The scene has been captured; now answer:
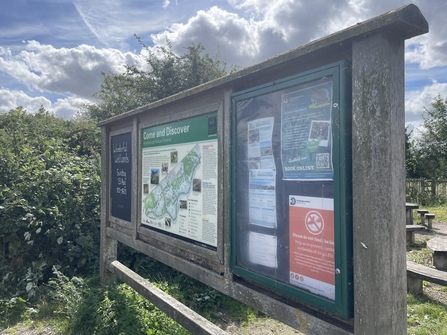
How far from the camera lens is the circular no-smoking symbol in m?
1.70

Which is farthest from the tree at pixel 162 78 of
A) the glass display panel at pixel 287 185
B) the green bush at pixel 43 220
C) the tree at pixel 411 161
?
the tree at pixel 411 161

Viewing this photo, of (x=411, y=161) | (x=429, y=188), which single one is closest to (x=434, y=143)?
(x=411, y=161)

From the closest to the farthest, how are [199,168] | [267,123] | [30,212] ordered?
[267,123], [199,168], [30,212]

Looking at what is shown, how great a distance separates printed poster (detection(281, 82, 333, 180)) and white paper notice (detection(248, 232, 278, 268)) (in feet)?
1.27

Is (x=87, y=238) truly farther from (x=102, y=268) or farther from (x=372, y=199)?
(x=372, y=199)

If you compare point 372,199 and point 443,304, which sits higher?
point 372,199

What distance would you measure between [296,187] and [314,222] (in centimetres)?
20

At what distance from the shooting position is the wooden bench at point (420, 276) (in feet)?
13.8

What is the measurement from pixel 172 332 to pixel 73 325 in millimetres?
1040

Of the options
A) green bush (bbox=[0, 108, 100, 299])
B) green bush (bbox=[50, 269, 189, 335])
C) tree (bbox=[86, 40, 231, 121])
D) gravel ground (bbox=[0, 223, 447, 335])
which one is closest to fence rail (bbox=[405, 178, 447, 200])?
tree (bbox=[86, 40, 231, 121])

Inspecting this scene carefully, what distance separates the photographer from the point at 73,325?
3.60 meters

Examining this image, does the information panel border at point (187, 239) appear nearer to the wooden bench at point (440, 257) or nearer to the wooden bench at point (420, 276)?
the wooden bench at point (420, 276)

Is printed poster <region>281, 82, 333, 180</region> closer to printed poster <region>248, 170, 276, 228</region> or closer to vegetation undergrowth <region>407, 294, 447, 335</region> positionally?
printed poster <region>248, 170, 276, 228</region>

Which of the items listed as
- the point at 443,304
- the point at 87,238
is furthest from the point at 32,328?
the point at 443,304
